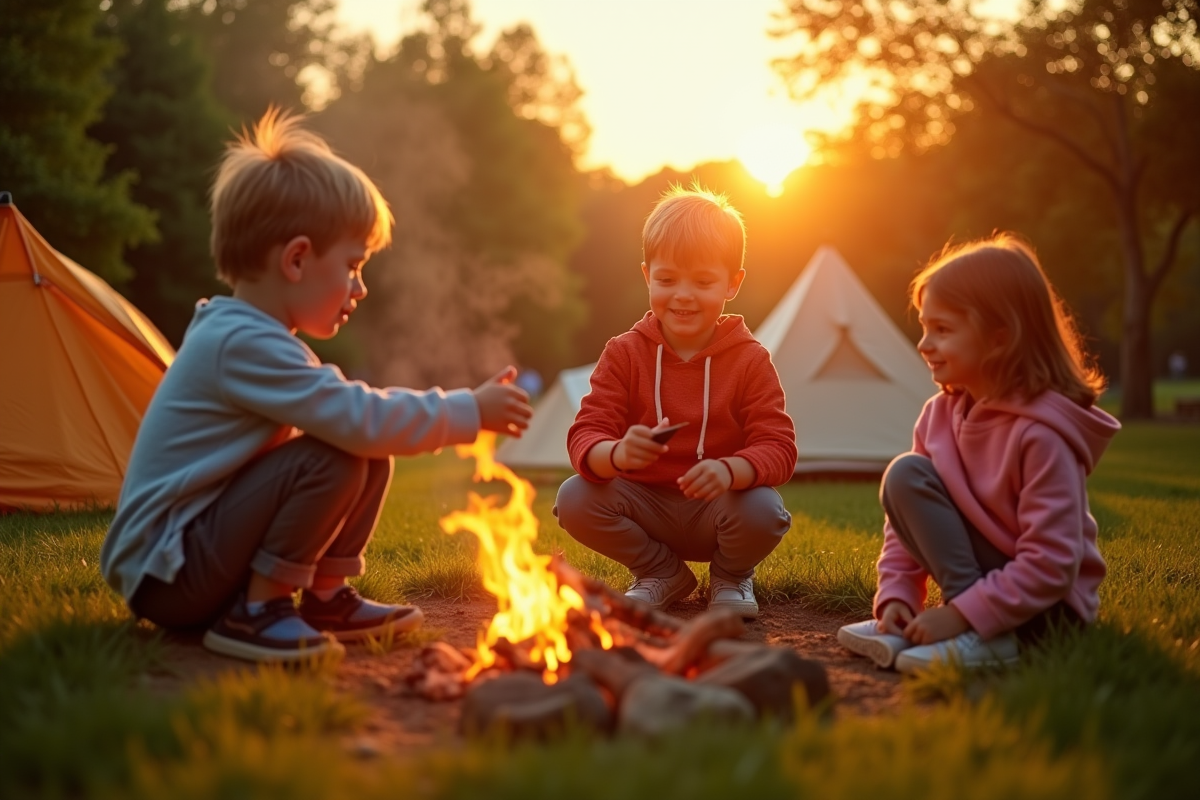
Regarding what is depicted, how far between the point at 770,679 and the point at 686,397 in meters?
1.92

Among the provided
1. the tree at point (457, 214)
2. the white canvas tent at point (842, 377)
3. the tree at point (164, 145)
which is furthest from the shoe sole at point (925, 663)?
the tree at point (457, 214)

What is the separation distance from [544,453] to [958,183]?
16936 millimetres

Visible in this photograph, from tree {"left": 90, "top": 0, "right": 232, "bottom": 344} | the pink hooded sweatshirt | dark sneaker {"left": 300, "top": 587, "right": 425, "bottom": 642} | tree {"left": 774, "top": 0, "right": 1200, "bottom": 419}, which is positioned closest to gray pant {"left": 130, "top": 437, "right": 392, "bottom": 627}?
dark sneaker {"left": 300, "top": 587, "right": 425, "bottom": 642}

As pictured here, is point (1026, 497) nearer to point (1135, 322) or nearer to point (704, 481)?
point (704, 481)

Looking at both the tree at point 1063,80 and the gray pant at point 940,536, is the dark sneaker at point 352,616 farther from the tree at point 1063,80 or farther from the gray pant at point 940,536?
the tree at point 1063,80

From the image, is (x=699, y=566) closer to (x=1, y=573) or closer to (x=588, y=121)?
(x=1, y=573)

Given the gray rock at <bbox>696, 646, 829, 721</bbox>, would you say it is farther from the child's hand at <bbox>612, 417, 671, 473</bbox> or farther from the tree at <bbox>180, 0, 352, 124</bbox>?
the tree at <bbox>180, 0, 352, 124</bbox>

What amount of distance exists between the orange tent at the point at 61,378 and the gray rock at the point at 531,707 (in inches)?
198

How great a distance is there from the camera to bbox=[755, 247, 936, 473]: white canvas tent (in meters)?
11.4


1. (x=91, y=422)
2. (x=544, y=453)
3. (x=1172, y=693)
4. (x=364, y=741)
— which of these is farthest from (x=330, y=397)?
(x=544, y=453)

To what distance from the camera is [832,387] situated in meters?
11.5

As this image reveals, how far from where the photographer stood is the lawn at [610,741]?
1.80 meters

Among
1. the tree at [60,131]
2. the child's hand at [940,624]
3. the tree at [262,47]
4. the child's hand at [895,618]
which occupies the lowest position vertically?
the child's hand at [895,618]

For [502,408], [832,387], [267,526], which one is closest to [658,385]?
[502,408]
